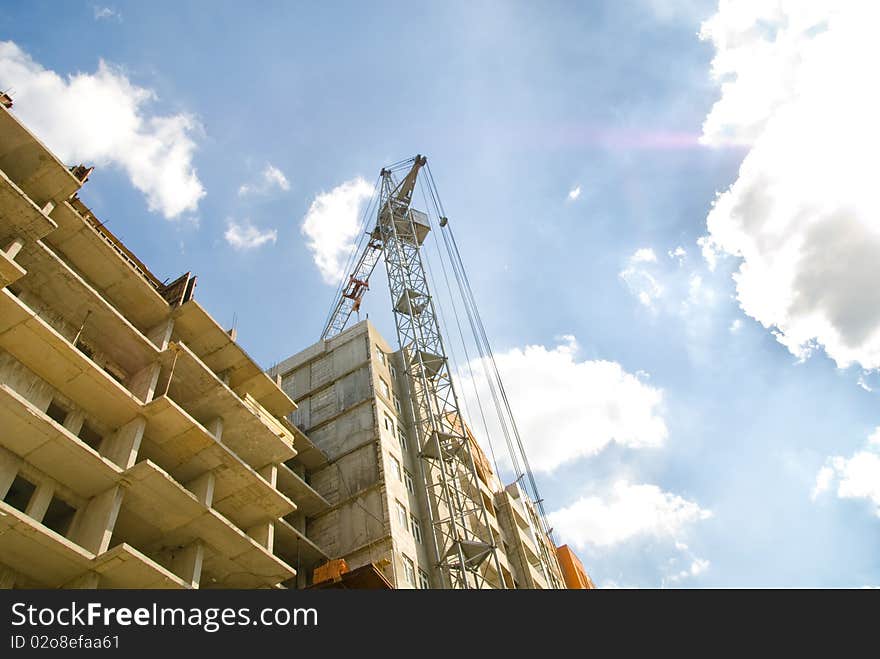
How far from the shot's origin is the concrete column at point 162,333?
2764cm

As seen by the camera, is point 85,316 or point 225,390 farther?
point 225,390

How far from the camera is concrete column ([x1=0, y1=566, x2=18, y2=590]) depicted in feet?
59.7

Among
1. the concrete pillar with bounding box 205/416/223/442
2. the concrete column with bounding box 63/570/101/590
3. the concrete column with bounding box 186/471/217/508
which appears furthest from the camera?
the concrete pillar with bounding box 205/416/223/442

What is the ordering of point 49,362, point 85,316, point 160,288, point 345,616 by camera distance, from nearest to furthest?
point 345,616, point 49,362, point 85,316, point 160,288

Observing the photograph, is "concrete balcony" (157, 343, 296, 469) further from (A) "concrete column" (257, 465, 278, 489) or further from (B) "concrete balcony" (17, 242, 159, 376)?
(B) "concrete balcony" (17, 242, 159, 376)

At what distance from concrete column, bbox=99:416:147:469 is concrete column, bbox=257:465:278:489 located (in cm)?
724

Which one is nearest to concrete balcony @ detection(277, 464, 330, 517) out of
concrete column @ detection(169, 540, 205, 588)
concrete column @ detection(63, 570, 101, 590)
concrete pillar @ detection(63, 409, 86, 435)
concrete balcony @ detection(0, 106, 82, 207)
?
concrete column @ detection(169, 540, 205, 588)

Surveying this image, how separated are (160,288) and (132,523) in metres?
12.3

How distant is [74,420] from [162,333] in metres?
6.38

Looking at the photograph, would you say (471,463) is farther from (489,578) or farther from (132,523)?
(132,523)

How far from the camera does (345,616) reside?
569 inches

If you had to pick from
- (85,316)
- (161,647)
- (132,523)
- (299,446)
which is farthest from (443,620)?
(299,446)

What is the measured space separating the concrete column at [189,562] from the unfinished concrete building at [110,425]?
49 millimetres

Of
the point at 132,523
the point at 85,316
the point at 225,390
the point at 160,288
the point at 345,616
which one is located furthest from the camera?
the point at 160,288
